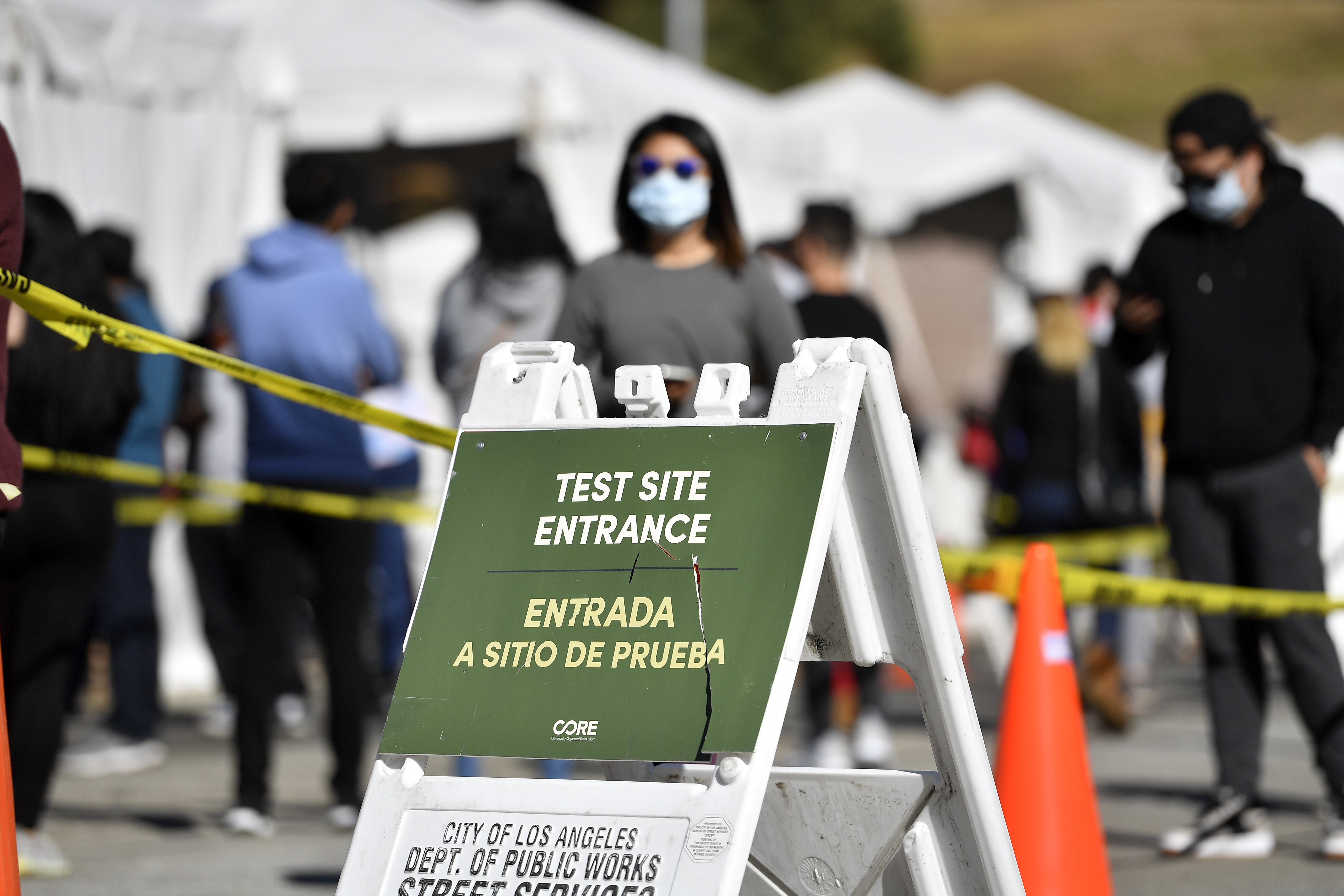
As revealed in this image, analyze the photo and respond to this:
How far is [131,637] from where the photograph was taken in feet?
25.6

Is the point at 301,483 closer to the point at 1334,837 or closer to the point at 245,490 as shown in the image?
the point at 245,490

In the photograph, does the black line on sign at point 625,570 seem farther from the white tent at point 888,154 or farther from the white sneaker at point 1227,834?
the white tent at point 888,154

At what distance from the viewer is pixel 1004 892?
3.44 metres

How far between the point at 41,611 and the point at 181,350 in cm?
144

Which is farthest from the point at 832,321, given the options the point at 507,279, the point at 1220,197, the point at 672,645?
the point at 672,645

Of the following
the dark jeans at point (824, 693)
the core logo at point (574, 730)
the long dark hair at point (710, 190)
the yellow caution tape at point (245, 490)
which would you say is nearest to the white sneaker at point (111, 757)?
the yellow caution tape at point (245, 490)

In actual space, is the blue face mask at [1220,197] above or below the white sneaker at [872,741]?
above

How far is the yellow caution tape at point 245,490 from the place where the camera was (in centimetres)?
543

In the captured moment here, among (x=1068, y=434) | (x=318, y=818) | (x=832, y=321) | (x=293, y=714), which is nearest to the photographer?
(x=318, y=818)

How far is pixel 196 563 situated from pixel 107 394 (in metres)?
3.31

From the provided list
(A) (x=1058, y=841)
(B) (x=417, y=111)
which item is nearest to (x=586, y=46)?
(B) (x=417, y=111)

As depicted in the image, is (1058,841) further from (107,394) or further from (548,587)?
(107,394)

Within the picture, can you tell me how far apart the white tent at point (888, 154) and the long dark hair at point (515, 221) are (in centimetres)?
847

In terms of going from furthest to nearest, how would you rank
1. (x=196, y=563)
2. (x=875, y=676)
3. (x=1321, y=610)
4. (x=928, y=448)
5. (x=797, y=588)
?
(x=928, y=448) → (x=196, y=563) → (x=875, y=676) → (x=1321, y=610) → (x=797, y=588)
